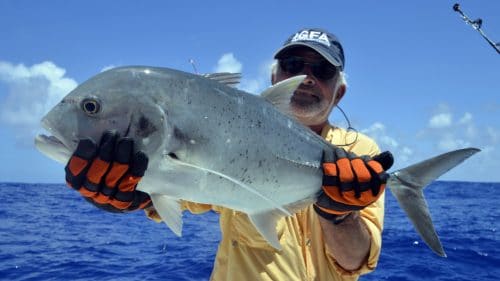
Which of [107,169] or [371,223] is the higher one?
[107,169]

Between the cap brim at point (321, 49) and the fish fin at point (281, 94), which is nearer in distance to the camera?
the fish fin at point (281, 94)

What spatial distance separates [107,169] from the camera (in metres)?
2.78

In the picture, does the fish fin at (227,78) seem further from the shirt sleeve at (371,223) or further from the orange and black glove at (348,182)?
the shirt sleeve at (371,223)

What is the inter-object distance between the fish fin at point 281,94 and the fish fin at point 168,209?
970mm

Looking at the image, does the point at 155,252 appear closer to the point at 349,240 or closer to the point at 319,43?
the point at 319,43

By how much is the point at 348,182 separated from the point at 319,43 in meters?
1.87

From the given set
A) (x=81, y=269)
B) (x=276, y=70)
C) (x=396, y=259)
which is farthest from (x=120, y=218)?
(x=276, y=70)

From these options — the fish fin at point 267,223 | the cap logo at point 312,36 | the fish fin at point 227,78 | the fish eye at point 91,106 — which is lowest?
the fish fin at point 267,223

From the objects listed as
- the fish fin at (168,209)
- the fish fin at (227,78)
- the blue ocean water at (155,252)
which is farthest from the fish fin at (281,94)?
the blue ocean water at (155,252)

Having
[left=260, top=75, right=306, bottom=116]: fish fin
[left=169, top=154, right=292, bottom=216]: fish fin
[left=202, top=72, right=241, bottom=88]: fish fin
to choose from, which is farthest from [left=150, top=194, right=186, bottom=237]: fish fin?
[left=260, top=75, right=306, bottom=116]: fish fin

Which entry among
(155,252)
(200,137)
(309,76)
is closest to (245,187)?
(200,137)

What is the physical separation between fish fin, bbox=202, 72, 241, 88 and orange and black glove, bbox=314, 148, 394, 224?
33.7 inches

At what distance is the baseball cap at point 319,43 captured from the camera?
4527mm

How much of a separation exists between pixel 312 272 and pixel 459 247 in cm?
1118
